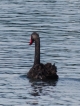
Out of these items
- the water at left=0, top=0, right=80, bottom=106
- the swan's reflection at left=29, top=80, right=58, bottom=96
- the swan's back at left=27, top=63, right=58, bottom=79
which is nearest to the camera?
the water at left=0, top=0, right=80, bottom=106

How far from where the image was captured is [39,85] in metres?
16.2

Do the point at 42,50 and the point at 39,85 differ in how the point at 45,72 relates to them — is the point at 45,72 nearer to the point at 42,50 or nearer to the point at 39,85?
the point at 39,85

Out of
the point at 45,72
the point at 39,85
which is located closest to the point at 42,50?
the point at 45,72

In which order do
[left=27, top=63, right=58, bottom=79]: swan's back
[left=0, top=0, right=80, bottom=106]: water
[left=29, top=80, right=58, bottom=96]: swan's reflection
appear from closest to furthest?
[left=0, top=0, right=80, bottom=106]: water → [left=29, top=80, right=58, bottom=96]: swan's reflection → [left=27, top=63, right=58, bottom=79]: swan's back

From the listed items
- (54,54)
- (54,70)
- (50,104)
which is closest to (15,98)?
(50,104)

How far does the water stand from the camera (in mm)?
14910

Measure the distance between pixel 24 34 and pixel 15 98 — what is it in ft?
30.3

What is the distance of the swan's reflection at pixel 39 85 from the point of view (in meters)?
15.4

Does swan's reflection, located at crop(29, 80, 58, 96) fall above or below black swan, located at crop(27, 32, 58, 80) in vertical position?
below

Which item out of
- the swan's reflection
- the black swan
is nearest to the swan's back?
the black swan

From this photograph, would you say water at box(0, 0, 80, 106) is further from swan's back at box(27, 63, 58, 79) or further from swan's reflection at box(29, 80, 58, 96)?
swan's back at box(27, 63, 58, 79)

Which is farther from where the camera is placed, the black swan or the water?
the black swan

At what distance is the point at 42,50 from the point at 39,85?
454 cm

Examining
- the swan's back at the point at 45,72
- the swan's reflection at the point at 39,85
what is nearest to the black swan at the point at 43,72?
the swan's back at the point at 45,72
